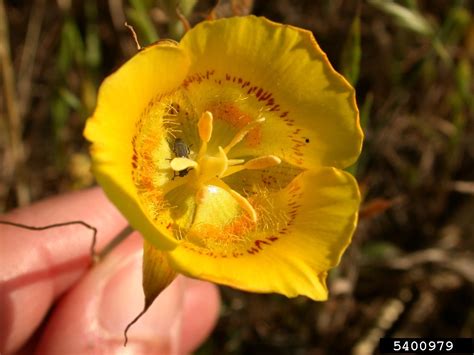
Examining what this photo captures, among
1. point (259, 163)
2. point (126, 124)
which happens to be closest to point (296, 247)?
point (259, 163)

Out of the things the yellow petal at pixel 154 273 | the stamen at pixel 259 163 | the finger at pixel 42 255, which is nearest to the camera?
the yellow petal at pixel 154 273

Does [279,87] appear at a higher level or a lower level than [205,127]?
higher

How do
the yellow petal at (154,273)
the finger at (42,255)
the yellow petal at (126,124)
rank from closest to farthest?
the yellow petal at (126,124)
the yellow petal at (154,273)
the finger at (42,255)

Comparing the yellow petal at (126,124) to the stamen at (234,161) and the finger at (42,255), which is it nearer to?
the stamen at (234,161)

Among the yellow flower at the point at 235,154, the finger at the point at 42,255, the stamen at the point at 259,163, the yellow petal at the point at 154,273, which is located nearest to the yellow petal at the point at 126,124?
the yellow flower at the point at 235,154

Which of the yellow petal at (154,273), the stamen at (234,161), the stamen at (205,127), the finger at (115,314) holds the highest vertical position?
the stamen at (205,127)

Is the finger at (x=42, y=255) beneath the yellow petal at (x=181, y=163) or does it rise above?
beneath

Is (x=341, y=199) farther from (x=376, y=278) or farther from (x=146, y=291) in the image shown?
(x=376, y=278)

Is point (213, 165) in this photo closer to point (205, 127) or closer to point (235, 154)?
point (205, 127)

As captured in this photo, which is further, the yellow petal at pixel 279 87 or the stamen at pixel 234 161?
the stamen at pixel 234 161
